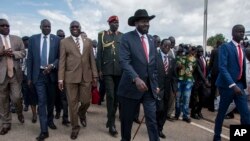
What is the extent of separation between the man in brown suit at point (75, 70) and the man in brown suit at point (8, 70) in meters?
1.09

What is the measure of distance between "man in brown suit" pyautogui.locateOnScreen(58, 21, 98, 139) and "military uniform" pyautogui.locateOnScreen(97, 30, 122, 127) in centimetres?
30

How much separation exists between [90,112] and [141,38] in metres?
4.66

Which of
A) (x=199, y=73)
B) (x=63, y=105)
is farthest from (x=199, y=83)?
(x=63, y=105)

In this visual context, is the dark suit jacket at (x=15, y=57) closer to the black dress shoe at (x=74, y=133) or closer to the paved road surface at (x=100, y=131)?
the paved road surface at (x=100, y=131)

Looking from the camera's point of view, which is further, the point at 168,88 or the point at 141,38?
the point at 168,88

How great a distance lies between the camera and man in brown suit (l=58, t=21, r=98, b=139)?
22.5 ft

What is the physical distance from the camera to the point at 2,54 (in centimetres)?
710

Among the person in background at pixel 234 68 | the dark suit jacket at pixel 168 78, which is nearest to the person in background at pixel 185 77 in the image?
the dark suit jacket at pixel 168 78

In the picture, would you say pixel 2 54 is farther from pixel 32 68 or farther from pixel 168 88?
pixel 168 88

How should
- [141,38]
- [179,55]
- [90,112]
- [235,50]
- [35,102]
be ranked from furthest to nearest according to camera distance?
[90,112] → [179,55] → [35,102] → [235,50] → [141,38]

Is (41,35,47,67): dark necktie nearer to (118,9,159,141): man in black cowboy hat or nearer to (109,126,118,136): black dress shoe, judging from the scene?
(109,126,118,136): black dress shoe

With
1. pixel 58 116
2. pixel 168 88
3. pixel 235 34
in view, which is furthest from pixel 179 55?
pixel 58 116

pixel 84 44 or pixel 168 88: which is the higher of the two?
pixel 84 44

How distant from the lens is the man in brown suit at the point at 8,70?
7176 millimetres
